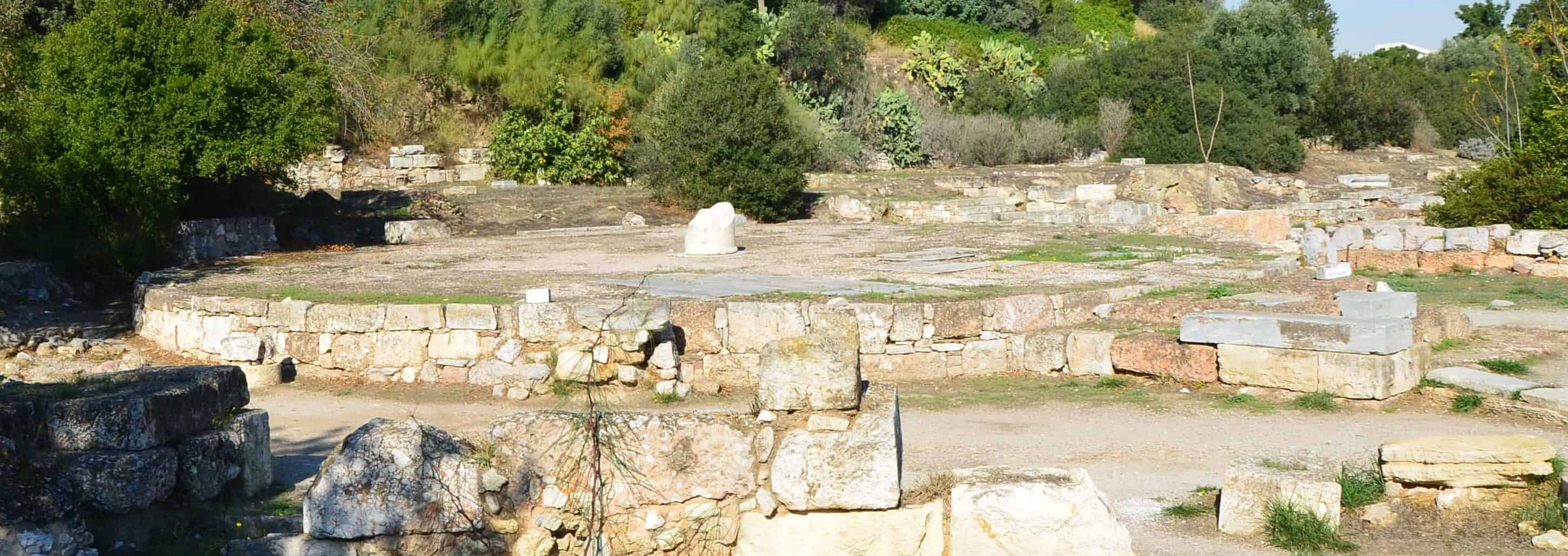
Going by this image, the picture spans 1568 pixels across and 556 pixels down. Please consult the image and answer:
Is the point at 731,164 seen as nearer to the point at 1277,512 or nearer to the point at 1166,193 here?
the point at 1166,193

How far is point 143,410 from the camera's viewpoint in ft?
17.1

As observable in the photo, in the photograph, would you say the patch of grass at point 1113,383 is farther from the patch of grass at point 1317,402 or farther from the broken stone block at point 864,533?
the broken stone block at point 864,533

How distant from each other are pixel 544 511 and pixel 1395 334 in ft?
21.2

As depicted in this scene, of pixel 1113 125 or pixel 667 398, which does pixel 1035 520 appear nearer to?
pixel 667 398

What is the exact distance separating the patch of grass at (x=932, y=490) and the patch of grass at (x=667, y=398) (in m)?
4.56

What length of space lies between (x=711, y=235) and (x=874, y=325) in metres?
5.19

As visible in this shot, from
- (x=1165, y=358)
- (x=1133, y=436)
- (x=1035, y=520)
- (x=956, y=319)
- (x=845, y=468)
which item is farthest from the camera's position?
(x=956, y=319)

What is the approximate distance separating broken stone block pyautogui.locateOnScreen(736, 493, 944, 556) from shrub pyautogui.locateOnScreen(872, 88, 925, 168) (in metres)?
28.6

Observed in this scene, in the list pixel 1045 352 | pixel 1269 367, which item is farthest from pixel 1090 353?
pixel 1269 367

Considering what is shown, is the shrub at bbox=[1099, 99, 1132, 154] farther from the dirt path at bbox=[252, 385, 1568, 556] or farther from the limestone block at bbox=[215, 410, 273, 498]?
the limestone block at bbox=[215, 410, 273, 498]

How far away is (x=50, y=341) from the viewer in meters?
11.5

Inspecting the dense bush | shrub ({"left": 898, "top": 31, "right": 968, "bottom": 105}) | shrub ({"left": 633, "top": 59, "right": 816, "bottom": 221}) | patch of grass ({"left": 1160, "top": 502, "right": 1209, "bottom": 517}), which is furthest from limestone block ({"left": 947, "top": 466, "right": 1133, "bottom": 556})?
shrub ({"left": 898, "top": 31, "right": 968, "bottom": 105})

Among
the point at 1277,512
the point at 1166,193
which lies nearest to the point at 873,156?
the point at 1166,193

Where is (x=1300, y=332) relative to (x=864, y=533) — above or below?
above
